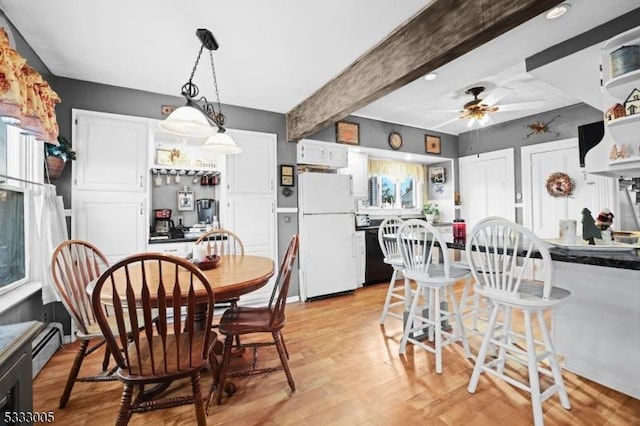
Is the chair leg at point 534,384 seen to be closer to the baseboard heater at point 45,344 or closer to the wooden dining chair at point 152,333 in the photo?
the wooden dining chair at point 152,333

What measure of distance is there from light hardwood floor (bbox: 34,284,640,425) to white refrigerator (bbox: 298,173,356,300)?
4.56 feet

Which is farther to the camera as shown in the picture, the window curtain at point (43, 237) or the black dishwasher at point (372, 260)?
the black dishwasher at point (372, 260)

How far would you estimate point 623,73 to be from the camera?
1860 millimetres

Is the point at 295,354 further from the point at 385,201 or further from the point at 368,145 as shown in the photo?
the point at 385,201

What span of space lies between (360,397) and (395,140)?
3.79 m

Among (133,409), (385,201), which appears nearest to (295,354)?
(133,409)

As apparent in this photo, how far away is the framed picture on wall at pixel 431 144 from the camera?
5055 mm

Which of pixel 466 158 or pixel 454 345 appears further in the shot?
pixel 466 158

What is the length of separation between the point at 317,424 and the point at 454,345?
146 centimetres

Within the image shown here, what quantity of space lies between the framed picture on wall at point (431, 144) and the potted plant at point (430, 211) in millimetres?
1073

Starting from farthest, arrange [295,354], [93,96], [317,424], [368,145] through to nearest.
Result: [368,145]
[93,96]
[295,354]
[317,424]

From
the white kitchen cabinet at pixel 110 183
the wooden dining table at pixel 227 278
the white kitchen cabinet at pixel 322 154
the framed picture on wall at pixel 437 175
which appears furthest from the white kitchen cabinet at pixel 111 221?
the framed picture on wall at pixel 437 175

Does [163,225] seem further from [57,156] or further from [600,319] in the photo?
[600,319]

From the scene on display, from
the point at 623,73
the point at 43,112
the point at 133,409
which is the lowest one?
Result: the point at 133,409
